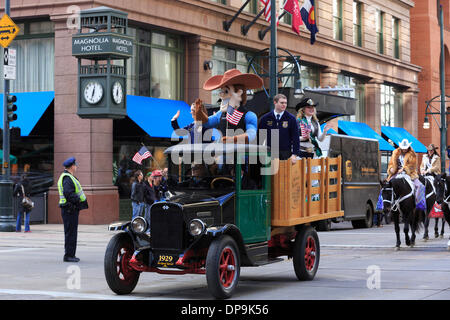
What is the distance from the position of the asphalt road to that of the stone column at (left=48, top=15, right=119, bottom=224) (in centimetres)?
748

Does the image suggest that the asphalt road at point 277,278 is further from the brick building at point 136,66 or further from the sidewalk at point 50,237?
the brick building at point 136,66

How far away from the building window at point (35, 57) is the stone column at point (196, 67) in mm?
5795

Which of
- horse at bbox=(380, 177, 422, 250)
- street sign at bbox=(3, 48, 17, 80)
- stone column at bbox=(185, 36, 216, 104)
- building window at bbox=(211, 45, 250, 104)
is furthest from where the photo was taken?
Result: building window at bbox=(211, 45, 250, 104)

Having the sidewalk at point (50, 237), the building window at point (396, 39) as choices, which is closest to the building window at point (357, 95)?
the building window at point (396, 39)

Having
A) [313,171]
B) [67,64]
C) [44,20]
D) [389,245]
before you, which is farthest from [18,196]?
[313,171]

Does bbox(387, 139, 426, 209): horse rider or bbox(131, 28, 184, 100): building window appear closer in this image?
bbox(387, 139, 426, 209): horse rider

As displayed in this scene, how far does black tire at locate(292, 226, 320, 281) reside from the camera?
11.7 m

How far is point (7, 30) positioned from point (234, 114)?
16.3 m

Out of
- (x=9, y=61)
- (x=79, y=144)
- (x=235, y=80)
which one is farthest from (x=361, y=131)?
(x=235, y=80)

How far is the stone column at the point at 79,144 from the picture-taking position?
2630cm

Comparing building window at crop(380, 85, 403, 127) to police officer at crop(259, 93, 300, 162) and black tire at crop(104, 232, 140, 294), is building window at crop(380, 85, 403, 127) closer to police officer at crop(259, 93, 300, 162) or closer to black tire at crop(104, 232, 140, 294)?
police officer at crop(259, 93, 300, 162)

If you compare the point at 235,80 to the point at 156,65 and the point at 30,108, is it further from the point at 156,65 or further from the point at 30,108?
the point at 156,65

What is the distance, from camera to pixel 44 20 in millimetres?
28109

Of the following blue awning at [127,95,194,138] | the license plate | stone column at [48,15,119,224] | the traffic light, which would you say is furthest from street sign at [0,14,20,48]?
the license plate
